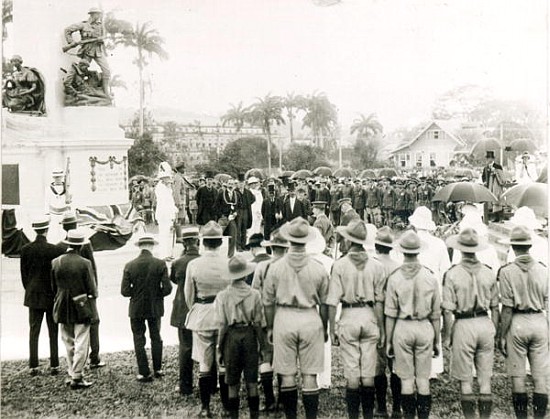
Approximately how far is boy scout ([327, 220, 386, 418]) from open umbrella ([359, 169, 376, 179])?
741 centimetres

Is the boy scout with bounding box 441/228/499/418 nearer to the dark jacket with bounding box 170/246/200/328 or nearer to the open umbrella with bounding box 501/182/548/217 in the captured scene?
the open umbrella with bounding box 501/182/548/217

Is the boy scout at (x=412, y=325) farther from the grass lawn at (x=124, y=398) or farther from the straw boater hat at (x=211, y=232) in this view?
the straw boater hat at (x=211, y=232)

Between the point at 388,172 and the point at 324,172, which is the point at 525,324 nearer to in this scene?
the point at 388,172

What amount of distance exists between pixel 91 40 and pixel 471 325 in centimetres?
815

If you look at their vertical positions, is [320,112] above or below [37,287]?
above

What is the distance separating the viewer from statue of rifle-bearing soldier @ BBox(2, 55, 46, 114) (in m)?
9.52

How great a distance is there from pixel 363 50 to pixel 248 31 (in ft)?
5.80

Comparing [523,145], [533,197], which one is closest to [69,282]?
[533,197]

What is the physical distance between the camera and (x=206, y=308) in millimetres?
5793

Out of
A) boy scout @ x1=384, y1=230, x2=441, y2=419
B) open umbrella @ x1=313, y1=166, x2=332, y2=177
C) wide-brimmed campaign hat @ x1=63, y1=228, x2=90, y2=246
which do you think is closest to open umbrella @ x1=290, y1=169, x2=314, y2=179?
open umbrella @ x1=313, y1=166, x2=332, y2=177

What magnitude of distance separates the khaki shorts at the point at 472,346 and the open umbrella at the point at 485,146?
4.51 metres

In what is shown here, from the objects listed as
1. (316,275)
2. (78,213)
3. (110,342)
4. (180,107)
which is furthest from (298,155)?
(316,275)

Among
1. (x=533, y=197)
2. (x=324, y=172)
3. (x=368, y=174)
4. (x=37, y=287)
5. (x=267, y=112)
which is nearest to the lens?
(x=37, y=287)

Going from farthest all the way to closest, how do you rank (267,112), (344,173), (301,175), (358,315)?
(301,175) → (344,173) → (267,112) → (358,315)
